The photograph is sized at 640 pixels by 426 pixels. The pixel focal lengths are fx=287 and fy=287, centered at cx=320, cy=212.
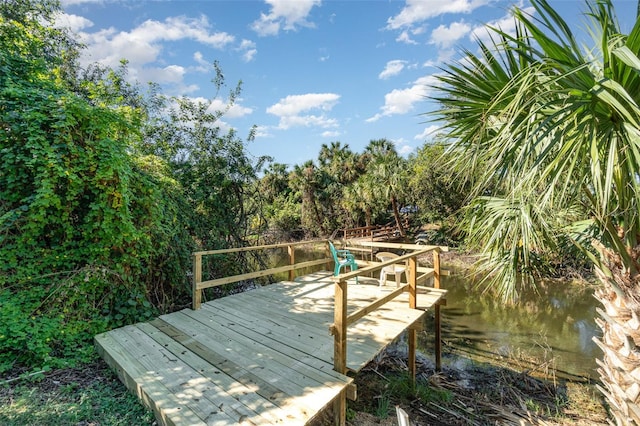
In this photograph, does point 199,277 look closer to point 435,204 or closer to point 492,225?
point 492,225

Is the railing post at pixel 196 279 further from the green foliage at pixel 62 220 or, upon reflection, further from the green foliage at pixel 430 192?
the green foliage at pixel 430 192

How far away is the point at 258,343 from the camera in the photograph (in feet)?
11.7

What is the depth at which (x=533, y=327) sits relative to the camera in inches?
288

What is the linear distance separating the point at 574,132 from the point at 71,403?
15.4ft

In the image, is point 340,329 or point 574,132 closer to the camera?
point 574,132

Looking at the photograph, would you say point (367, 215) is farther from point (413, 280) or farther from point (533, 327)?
point (413, 280)

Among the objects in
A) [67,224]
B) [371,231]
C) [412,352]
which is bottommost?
[412,352]

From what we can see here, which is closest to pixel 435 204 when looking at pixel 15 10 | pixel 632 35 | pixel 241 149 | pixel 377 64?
pixel 377 64

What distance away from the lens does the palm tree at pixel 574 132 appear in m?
1.86

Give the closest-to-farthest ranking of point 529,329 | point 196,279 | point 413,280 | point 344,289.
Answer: point 344,289 < point 413,280 < point 196,279 < point 529,329

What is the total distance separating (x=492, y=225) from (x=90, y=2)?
1002 centimetres

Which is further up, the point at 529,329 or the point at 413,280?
the point at 413,280

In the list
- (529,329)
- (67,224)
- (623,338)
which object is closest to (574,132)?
(623,338)

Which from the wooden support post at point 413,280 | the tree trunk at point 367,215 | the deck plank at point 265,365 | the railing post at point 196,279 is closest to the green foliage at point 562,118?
the wooden support post at point 413,280
